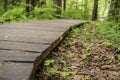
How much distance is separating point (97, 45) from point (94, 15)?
15599mm

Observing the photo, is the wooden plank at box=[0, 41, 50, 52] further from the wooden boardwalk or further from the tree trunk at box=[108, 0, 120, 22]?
the tree trunk at box=[108, 0, 120, 22]

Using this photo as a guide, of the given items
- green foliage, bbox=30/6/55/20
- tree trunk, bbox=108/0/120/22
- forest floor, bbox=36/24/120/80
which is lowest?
forest floor, bbox=36/24/120/80

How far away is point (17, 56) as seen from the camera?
2.90 m

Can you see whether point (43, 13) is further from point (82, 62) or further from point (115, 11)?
point (82, 62)

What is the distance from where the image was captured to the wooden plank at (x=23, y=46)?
10.8 ft

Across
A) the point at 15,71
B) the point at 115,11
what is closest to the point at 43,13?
the point at 115,11

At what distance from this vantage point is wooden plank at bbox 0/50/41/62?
276cm

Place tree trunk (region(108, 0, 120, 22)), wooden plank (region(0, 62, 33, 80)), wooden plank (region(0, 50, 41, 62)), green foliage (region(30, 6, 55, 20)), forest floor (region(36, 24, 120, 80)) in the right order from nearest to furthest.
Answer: wooden plank (region(0, 62, 33, 80)), wooden plank (region(0, 50, 41, 62)), forest floor (region(36, 24, 120, 80)), tree trunk (region(108, 0, 120, 22)), green foliage (region(30, 6, 55, 20))

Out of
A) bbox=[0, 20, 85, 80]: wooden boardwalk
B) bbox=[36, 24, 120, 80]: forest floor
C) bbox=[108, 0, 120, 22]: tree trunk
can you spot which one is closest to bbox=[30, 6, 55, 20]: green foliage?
bbox=[108, 0, 120, 22]: tree trunk

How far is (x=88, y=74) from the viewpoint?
3.32 metres

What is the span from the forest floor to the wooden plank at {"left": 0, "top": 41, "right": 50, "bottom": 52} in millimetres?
254

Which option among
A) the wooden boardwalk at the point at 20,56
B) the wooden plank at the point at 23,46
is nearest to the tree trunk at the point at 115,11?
the wooden boardwalk at the point at 20,56

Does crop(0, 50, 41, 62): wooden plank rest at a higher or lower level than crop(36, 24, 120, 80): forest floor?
higher

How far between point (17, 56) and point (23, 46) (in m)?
0.58
